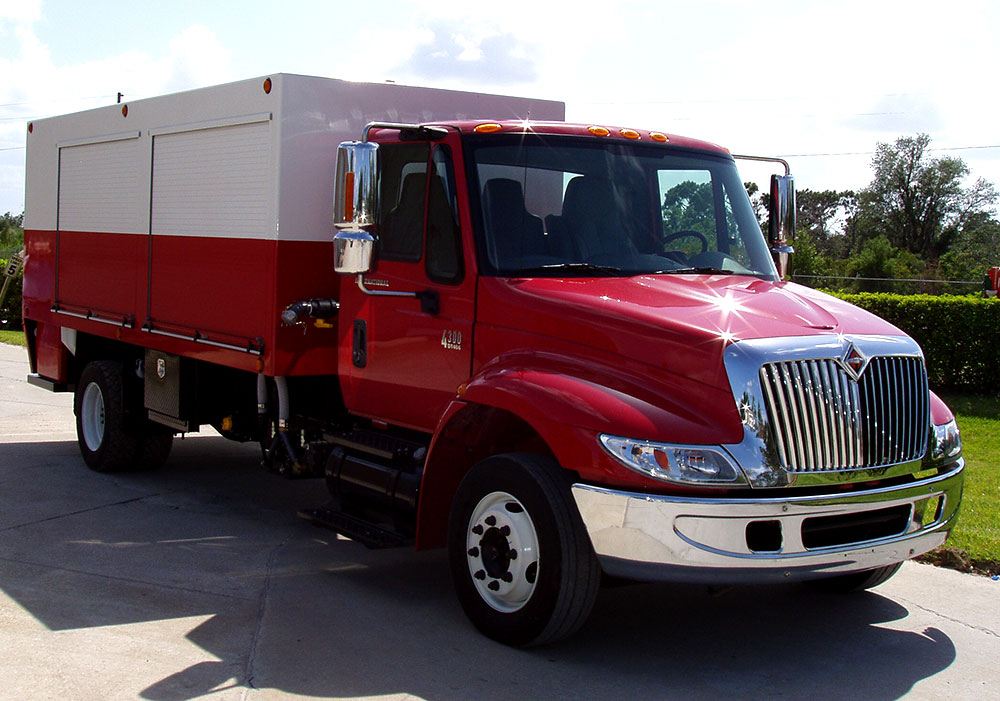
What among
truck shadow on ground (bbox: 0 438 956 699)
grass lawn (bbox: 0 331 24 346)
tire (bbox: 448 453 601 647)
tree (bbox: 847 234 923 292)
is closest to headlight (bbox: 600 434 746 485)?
tire (bbox: 448 453 601 647)

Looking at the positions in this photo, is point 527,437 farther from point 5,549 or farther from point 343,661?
point 5,549

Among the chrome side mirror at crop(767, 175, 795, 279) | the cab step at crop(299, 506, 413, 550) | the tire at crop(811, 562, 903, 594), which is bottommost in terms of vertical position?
the tire at crop(811, 562, 903, 594)

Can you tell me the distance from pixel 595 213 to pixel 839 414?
176cm

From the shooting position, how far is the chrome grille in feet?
17.8

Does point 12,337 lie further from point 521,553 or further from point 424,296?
point 521,553

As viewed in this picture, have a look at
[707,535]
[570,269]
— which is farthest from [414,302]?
[707,535]

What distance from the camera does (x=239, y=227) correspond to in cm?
808

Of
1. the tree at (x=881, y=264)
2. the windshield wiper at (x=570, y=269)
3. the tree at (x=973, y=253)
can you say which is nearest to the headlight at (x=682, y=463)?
the windshield wiper at (x=570, y=269)

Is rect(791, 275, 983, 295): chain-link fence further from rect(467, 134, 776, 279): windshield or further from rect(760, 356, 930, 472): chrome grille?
rect(760, 356, 930, 472): chrome grille

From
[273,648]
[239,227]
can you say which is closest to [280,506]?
[239,227]

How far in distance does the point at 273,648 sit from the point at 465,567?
100 cm

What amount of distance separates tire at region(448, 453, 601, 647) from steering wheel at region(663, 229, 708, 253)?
62.0 inches

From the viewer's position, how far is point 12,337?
909 inches

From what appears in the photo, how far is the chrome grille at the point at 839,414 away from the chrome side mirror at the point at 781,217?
191 cm
